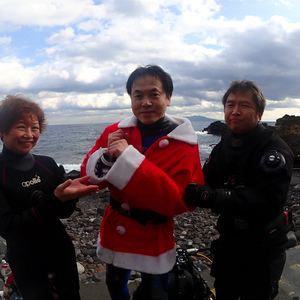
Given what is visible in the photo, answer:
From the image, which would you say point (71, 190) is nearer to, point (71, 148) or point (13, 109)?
point (13, 109)

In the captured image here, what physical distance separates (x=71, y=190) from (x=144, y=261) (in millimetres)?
935

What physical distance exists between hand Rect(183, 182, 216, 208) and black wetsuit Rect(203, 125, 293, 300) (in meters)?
0.17

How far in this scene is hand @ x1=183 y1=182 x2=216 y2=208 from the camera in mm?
2157

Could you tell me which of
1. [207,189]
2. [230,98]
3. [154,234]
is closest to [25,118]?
[154,234]

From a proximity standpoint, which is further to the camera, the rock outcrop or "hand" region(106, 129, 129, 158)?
the rock outcrop

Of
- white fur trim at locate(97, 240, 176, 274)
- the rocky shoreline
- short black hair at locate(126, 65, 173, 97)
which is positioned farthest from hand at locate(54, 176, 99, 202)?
the rocky shoreline

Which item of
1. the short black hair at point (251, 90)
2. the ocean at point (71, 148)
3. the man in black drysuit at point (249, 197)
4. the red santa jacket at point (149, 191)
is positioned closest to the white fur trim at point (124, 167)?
the red santa jacket at point (149, 191)

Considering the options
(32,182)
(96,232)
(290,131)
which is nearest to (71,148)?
(290,131)

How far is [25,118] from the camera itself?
2.45 metres

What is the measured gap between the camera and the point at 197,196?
2.15 m

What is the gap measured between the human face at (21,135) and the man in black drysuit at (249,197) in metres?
1.52

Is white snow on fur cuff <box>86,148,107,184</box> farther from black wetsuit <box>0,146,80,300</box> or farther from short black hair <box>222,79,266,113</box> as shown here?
short black hair <box>222,79,266,113</box>

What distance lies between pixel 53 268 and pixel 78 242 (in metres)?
4.06

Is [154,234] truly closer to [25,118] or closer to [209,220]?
[25,118]
